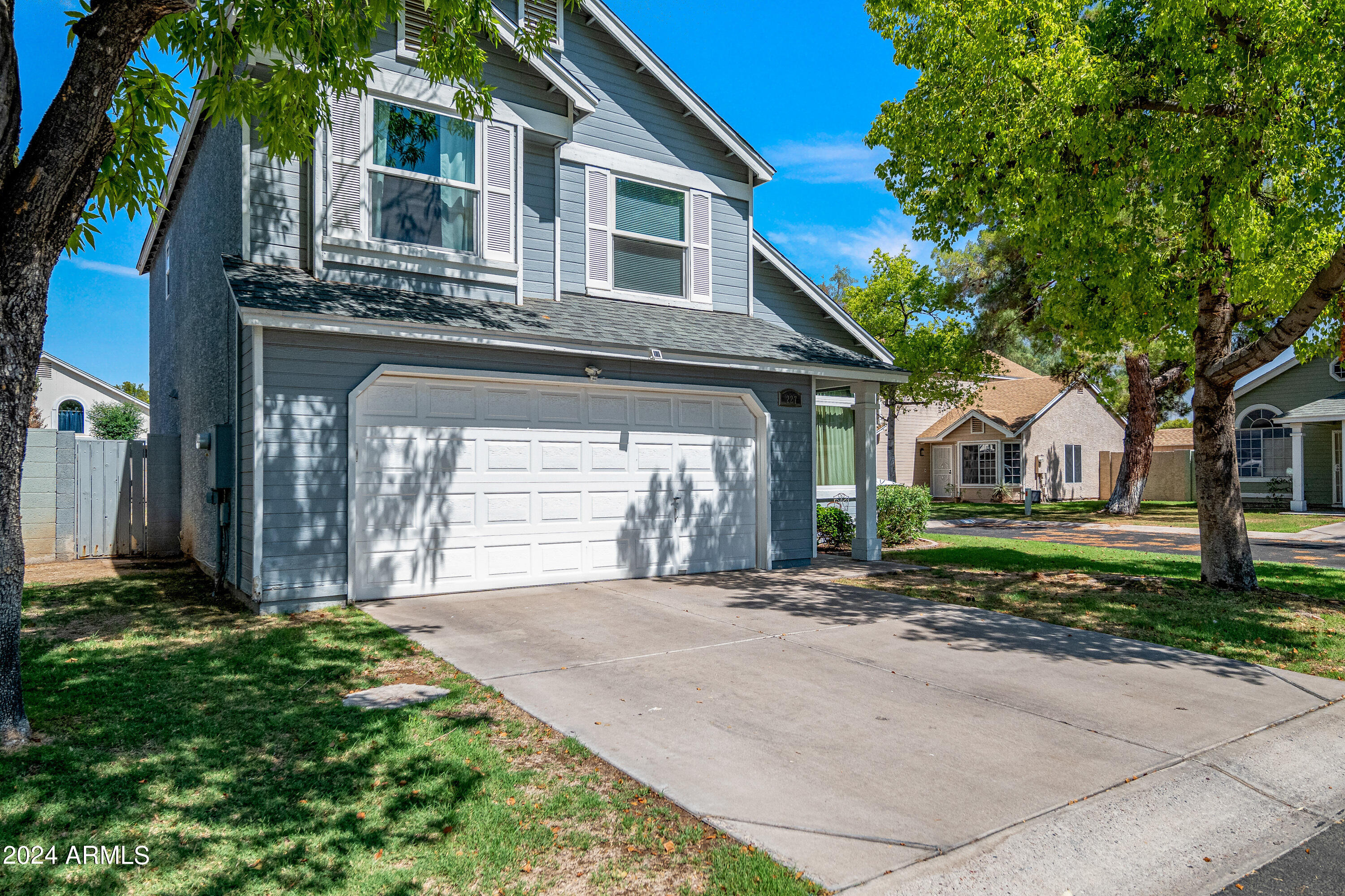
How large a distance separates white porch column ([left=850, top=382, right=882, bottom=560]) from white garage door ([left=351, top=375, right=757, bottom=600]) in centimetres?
203

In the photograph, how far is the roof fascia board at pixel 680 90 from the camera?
37.3 feet

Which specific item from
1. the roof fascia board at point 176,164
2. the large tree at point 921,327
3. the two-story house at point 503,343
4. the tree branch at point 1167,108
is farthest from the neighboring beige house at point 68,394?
the tree branch at point 1167,108

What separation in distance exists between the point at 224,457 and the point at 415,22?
552 cm

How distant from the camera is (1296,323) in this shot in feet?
29.3

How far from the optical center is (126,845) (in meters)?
3.35

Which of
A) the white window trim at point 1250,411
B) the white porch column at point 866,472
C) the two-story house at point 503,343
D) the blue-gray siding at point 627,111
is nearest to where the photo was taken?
the two-story house at point 503,343

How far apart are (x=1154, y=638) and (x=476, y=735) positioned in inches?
250

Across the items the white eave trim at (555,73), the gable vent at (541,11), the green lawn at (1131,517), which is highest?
the gable vent at (541,11)

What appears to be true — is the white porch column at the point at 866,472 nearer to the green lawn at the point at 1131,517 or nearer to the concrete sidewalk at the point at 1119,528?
the concrete sidewalk at the point at 1119,528

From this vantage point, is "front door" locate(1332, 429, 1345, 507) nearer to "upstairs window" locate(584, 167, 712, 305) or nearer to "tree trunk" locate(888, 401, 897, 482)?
"tree trunk" locate(888, 401, 897, 482)

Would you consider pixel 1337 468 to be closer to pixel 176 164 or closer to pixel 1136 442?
pixel 1136 442

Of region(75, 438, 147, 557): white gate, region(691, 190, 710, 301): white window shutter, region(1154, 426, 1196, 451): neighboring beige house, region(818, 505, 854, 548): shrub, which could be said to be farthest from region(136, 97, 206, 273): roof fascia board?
region(1154, 426, 1196, 451): neighboring beige house

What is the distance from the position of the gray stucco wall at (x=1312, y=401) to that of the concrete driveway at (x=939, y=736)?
24.9 metres

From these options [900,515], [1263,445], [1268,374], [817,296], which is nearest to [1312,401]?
[1268,374]
